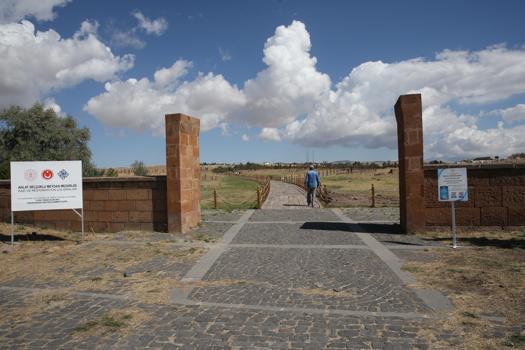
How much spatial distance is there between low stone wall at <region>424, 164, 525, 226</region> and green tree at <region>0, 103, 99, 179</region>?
2542 cm

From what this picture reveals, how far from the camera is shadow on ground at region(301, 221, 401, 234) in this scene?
38.0 feet

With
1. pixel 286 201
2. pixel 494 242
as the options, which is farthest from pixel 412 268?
pixel 286 201

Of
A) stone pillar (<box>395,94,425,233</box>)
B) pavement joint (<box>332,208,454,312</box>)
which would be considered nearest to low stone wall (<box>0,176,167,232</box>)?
pavement joint (<box>332,208,454,312</box>)

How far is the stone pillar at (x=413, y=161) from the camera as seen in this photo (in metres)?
10.8

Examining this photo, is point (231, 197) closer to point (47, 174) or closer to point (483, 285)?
point (47, 174)

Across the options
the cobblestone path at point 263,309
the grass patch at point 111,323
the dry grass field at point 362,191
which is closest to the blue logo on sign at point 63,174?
the cobblestone path at point 263,309

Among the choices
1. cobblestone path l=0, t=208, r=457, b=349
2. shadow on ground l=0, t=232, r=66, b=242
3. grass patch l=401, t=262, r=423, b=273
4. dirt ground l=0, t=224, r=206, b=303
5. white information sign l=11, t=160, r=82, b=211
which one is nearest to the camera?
cobblestone path l=0, t=208, r=457, b=349

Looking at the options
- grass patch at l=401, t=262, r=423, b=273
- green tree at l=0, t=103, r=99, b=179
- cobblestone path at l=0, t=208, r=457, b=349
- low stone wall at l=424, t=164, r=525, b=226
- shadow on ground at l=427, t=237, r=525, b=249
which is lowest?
cobblestone path at l=0, t=208, r=457, b=349

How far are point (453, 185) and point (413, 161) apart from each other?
1.70m

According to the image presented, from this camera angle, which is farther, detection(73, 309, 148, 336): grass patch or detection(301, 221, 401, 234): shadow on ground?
detection(301, 221, 401, 234): shadow on ground

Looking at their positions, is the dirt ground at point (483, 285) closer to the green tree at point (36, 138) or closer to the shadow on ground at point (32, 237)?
the shadow on ground at point (32, 237)

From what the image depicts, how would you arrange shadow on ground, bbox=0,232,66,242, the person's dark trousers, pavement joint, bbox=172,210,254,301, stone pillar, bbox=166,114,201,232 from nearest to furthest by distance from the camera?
pavement joint, bbox=172,210,254,301, shadow on ground, bbox=0,232,66,242, stone pillar, bbox=166,114,201,232, the person's dark trousers

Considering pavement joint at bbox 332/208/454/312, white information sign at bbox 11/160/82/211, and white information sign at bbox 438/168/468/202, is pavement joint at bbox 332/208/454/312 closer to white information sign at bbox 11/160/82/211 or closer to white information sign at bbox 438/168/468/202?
white information sign at bbox 438/168/468/202

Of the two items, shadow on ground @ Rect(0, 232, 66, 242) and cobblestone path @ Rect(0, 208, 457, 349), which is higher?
shadow on ground @ Rect(0, 232, 66, 242)
